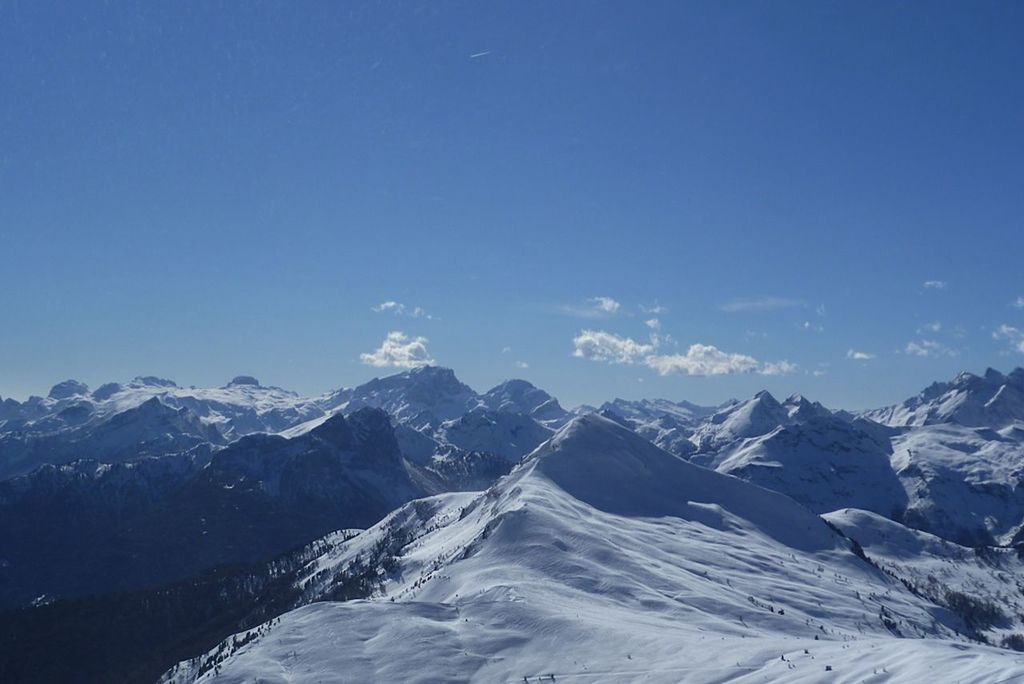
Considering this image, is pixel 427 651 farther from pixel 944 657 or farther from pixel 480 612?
pixel 944 657

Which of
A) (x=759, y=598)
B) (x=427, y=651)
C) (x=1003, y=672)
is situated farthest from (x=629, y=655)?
(x=759, y=598)

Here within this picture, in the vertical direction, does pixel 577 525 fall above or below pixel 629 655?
above

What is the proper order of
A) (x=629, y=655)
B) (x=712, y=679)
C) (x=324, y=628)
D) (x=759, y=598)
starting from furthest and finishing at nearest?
(x=759, y=598), (x=324, y=628), (x=629, y=655), (x=712, y=679)

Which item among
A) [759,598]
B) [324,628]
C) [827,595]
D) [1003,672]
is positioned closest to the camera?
[1003,672]

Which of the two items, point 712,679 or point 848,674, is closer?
point 848,674

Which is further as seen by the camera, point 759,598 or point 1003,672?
point 759,598

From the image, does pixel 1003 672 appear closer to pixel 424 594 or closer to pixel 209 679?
pixel 209 679

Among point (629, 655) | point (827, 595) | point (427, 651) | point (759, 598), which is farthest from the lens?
point (827, 595)

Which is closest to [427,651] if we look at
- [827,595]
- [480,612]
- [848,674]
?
[480,612]

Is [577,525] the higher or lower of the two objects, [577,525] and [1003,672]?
the higher
